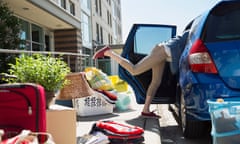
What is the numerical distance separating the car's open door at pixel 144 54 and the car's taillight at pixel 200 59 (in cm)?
114

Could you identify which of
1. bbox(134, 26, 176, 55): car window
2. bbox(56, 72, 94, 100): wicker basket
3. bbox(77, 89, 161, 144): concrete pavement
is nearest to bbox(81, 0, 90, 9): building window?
bbox(134, 26, 176, 55): car window

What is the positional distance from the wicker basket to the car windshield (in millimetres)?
1430

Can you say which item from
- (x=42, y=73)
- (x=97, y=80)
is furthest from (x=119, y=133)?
(x=97, y=80)

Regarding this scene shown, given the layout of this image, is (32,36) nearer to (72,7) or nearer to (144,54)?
(72,7)

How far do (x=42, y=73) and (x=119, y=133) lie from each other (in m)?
1.08

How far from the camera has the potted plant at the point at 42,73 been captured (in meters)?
2.41

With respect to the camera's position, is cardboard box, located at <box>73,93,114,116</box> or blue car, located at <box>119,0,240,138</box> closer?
blue car, located at <box>119,0,240,138</box>

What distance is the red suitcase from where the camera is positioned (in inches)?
77.9

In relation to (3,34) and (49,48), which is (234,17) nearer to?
(3,34)

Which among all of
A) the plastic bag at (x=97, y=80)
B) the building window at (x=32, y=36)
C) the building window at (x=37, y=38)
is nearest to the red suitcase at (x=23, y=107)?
the plastic bag at (x=97, y=80)

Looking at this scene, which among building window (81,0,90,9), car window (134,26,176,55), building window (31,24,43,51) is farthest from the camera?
building window (81,0,90,9)

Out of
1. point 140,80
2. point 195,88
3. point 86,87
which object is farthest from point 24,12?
point 195,88

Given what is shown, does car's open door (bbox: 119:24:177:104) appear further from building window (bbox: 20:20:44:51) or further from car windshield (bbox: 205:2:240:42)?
building window (bbox: 20:20:44:51)

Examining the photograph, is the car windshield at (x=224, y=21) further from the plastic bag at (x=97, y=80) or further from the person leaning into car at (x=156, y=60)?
the plastic bag at (x=97, y=80)
